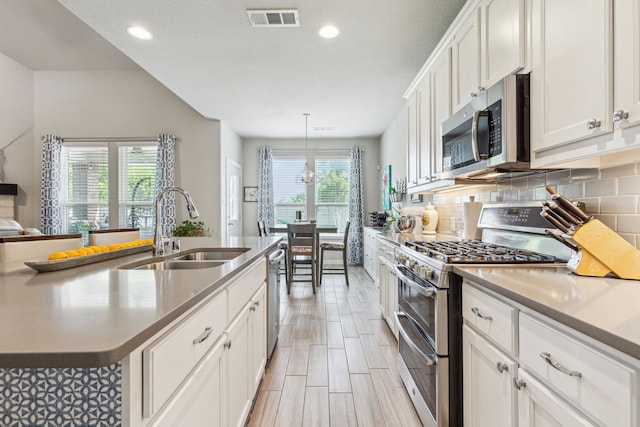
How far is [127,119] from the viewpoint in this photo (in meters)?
5.51

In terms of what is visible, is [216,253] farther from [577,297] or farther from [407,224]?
[407,224]

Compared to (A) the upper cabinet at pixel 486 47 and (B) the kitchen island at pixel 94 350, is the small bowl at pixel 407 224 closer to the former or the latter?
(A) the upper cabinet at pixel 486 47

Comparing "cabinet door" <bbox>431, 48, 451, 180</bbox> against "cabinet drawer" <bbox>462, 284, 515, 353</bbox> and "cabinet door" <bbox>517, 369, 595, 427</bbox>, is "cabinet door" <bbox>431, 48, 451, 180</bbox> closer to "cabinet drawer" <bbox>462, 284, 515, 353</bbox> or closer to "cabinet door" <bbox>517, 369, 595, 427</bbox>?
"cabinet drawer" <bbox>462, 284, 515, 353</bbox>

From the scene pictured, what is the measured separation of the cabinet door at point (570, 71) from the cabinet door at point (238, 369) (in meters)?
1.54

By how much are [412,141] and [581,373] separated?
2728 millimetres

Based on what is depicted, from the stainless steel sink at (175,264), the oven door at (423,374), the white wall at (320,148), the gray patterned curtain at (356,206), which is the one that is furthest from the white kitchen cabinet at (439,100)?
the white wall at (320,148)

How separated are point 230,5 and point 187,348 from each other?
7.83 feet

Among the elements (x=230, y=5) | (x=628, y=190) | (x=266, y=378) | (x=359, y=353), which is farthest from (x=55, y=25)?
(x=628, y=190)

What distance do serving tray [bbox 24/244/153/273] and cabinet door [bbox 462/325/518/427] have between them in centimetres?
171

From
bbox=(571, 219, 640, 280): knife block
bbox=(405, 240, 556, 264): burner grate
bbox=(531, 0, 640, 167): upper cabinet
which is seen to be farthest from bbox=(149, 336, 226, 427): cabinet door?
bbox=(531, 0, 640, 167): upper cabinet

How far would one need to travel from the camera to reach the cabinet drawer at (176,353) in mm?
729

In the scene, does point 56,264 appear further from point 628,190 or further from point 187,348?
point 628,190

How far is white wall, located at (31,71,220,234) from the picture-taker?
542 cm

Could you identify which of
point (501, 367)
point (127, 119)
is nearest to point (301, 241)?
point (127, 119)
